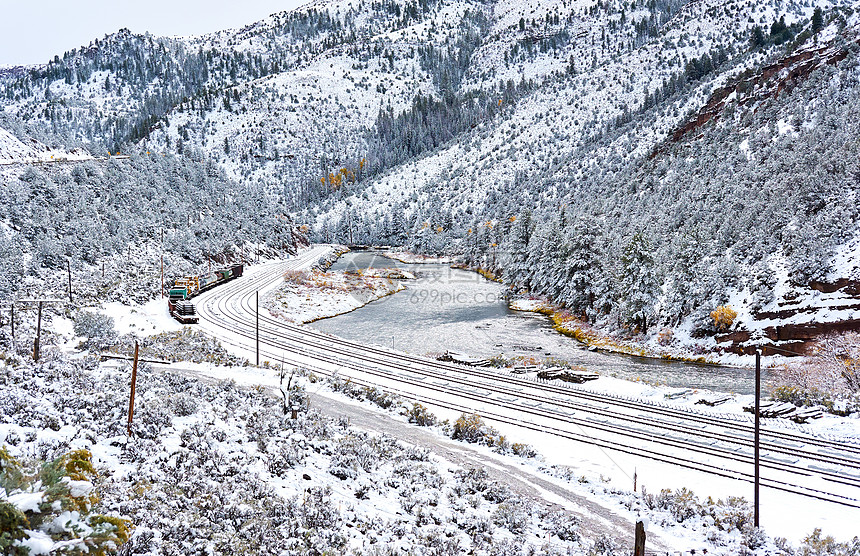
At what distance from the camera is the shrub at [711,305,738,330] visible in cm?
3897

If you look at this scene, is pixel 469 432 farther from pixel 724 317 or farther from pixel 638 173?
pixel 638 173

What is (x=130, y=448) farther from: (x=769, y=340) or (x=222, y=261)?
(x=222, y=261)

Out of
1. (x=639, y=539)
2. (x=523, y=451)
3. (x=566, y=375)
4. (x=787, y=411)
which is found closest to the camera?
(x=639, y=539)

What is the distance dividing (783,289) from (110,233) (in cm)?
6578

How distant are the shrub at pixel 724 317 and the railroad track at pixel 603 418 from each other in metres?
17.7

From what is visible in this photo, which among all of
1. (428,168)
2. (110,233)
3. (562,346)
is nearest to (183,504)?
(562,346)

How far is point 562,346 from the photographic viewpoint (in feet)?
142

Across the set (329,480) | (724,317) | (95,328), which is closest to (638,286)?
(724,317)

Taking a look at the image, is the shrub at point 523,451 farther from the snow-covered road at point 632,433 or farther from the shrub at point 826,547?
the shrub at point 826,547

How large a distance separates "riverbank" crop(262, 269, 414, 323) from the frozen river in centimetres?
220

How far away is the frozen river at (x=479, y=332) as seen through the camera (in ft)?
114

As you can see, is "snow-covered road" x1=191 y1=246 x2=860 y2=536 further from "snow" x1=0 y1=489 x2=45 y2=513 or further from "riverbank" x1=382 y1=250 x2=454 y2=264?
"riverbank" x1=382 y1=250 x2=454 y2=264

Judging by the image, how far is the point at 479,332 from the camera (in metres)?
48.1

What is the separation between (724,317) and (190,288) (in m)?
52.0
